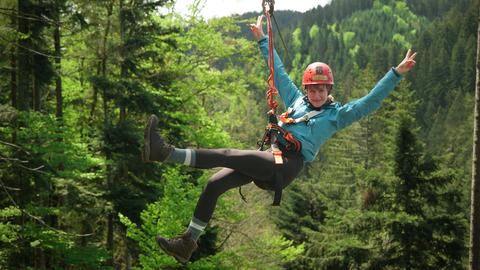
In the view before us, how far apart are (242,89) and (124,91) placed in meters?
4.33

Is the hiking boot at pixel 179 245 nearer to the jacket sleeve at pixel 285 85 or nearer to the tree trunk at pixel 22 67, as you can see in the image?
the jacket sleeve at pixel 285 85

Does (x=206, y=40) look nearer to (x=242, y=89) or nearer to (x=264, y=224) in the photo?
(x=242, y=89)

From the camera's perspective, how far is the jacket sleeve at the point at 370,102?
4.80 meters

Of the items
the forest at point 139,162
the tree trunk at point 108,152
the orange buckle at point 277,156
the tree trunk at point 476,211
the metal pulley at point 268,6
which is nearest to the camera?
the orange buckle at point 277,156

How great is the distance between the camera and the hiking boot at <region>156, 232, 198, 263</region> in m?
4.58

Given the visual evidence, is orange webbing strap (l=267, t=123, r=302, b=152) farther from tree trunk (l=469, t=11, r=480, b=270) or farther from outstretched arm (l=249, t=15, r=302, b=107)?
tree trunk (l=469, t=11, r=480, b=270)

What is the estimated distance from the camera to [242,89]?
1777 centimetres

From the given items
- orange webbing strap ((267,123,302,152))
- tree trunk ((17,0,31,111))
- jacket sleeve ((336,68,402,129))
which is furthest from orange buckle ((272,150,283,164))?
tree trunk ((17,0,31,111))

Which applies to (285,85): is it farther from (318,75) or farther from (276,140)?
(276,140)

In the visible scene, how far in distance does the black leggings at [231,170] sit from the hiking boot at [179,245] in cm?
22

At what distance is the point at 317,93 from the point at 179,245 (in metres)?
1.94

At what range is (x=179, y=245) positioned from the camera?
4.60 metres

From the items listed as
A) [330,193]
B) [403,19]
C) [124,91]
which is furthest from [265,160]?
[403,19]

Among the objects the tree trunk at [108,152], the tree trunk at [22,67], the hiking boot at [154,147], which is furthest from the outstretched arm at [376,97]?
the tree trunk at [108,152]
